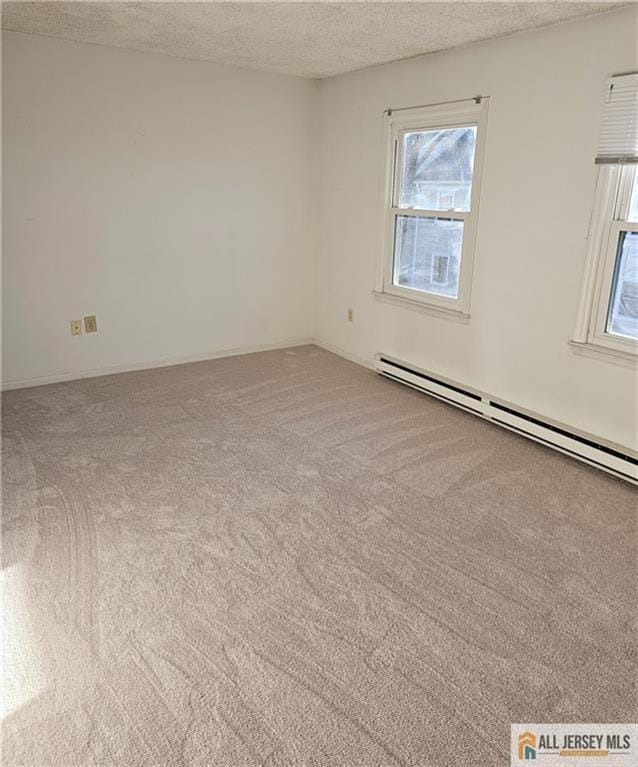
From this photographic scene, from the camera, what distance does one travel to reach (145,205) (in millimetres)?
4273

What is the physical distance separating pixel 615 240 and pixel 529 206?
1.82ft

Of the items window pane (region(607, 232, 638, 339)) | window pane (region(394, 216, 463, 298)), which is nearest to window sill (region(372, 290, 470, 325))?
window pane (region(394, 216, 463, 298))

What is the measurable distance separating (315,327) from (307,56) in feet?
7.30

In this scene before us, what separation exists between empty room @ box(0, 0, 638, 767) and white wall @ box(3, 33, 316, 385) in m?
0.02

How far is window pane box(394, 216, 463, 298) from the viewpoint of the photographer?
12.7 ft

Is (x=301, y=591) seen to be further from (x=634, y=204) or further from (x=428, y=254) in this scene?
(x=428, y=254)

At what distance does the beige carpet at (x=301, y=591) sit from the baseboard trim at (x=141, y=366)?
0.48 m

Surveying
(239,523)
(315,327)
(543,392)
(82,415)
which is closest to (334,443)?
(239,523)

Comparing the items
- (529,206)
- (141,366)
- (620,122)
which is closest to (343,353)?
(141,366)

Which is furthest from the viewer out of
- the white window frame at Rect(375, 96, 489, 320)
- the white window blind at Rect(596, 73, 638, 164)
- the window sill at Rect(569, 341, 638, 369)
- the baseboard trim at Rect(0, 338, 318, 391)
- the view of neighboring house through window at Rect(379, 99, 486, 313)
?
the baseboard trim at Rect(0, 338, 318, 391)

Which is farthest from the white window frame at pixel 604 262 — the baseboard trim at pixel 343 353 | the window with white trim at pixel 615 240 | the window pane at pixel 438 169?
the baseboard trim at pixel 343 353

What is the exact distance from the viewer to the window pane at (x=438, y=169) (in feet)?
12.1

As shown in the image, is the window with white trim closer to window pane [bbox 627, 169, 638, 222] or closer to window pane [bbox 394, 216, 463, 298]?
window pane [bbox 627, 169, 638, 222]

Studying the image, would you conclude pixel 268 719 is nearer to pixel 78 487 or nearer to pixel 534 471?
pixel 78 487
